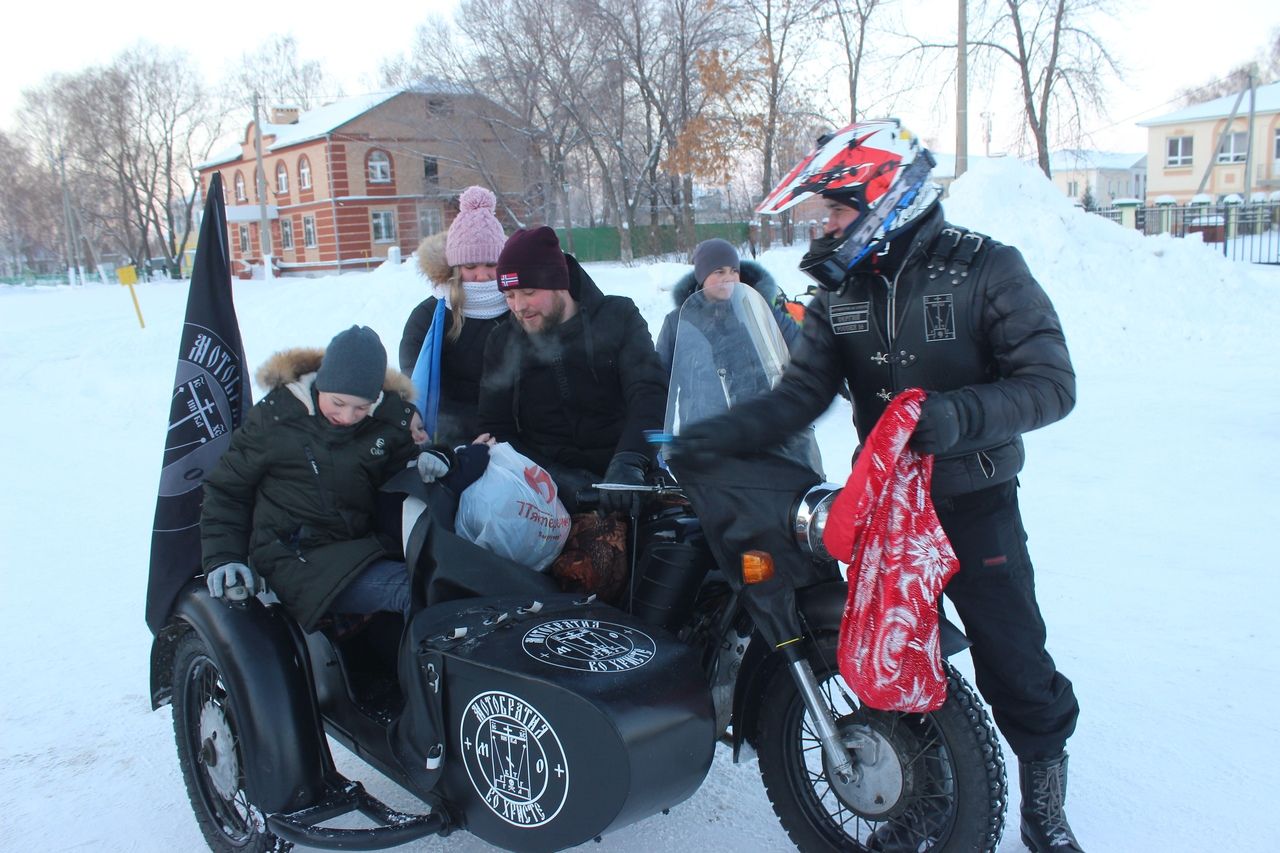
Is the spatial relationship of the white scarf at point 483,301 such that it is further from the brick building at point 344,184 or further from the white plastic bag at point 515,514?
the brick building at point 344,184

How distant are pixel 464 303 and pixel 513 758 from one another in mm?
2315

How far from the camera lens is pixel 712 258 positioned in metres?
5.39

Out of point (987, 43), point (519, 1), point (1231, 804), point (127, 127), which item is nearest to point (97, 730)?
point (1231, 804)

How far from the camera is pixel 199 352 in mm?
3170

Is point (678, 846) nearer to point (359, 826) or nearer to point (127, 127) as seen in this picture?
point (359, 826)

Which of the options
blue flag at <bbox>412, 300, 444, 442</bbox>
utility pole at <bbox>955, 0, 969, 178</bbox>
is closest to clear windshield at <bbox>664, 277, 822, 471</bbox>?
blue flag at <bbox>412, 300, 444, 442</bbox>

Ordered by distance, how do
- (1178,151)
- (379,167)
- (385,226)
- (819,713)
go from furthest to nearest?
(1178,151) < (385,226) < (379,167) < (819,713)

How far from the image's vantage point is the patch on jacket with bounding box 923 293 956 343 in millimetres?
2361

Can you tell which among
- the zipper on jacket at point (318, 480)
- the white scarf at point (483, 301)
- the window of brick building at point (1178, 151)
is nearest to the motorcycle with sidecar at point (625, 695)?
the zipper on jacket at point (318, 480)

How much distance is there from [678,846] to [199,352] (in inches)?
83.0

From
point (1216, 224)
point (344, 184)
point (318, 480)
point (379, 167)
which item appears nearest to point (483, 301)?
point (318, 480)

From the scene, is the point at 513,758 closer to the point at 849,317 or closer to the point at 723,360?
the point at 723,360

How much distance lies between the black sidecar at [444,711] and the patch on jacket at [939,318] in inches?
38.1

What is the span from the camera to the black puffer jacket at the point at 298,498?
2.88 metres
